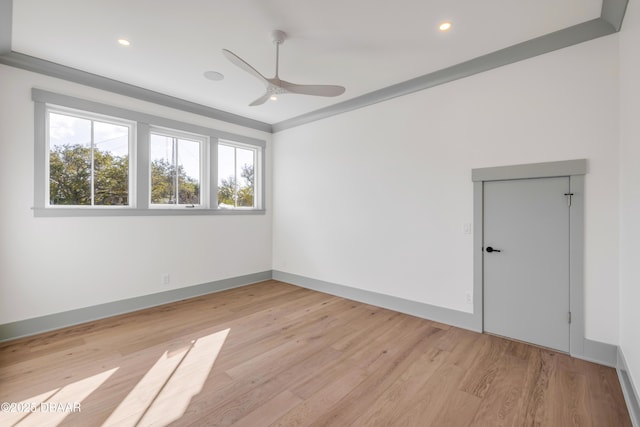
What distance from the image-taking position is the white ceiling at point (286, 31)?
2.37 m

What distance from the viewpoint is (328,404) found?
2025 millimetres

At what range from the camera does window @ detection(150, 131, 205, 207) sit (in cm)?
421

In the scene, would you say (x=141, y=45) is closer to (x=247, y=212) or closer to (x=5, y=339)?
(x=247, y=212)

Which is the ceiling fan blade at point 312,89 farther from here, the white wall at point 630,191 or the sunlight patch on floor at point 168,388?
the sunlight patch on floor at point 168,388

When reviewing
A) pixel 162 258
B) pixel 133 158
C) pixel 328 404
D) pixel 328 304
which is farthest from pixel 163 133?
pixel 328 404

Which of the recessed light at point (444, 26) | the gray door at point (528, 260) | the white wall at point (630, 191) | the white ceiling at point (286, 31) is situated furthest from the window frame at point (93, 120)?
the white wall at point (630, 191)

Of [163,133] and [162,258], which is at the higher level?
[163,133]

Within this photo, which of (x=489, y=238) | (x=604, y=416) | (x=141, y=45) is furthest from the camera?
(x=489, y=238)

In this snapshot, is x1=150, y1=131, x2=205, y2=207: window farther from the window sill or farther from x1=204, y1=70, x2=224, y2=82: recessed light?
x1=204, y1=70, x2=224, y2=82: recessed light

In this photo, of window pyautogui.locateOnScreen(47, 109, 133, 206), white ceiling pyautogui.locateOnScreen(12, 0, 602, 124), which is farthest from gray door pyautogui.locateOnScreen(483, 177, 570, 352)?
window pyautogui.locateOnScreen(47, 109, 133, 206)

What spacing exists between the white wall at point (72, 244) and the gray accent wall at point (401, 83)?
4.5 inches

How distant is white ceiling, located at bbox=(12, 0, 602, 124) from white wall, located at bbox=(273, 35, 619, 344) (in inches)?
17.3

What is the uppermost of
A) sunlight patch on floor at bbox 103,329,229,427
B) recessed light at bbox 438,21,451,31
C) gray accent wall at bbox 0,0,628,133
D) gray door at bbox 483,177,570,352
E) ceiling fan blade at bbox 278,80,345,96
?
recessed light at bbox 438,21,451,31

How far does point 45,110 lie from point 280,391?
3950mm
